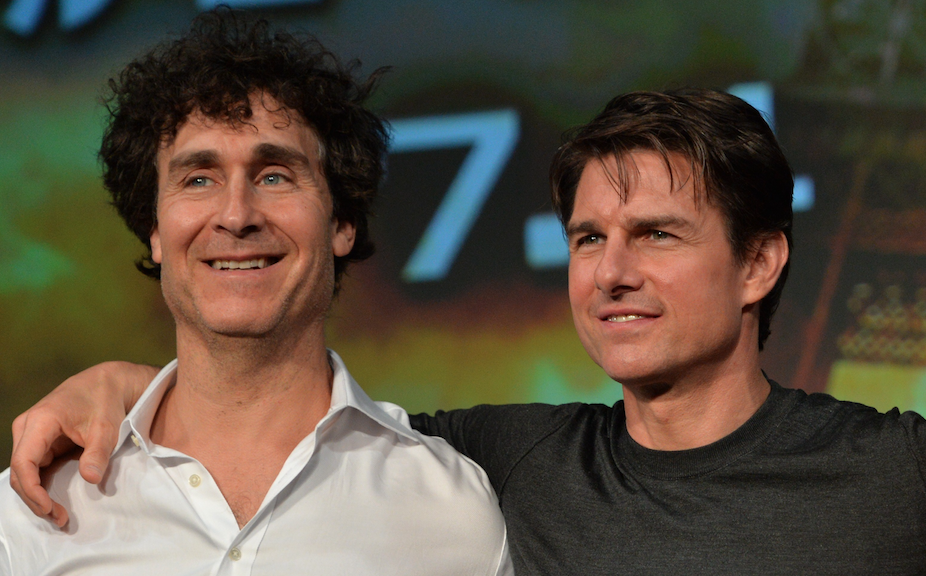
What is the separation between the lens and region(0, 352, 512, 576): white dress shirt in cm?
197

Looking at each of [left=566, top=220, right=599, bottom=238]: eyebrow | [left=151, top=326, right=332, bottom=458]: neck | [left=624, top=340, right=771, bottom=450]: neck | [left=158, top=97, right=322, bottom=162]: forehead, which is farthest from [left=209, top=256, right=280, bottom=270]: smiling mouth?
[left=624, top=340, right=771, bottom=450]: neck

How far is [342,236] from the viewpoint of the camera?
2.59 metres

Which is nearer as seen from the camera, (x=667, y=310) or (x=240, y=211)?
(x=667, y=310)

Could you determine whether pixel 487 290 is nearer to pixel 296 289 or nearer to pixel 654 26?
pixel 654 26

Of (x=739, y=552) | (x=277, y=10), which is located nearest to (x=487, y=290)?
(x=277, y=10)

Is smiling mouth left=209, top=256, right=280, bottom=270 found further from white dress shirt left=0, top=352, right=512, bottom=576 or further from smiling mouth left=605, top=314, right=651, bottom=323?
smiling mouth left=605, top=314, right=651, bottom=323

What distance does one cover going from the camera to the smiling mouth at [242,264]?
224 centimetres

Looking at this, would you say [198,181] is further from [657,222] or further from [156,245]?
[657,222]

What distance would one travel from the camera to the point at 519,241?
12.7 ft

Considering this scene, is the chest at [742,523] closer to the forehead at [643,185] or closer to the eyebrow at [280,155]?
the forehead at [643,185]

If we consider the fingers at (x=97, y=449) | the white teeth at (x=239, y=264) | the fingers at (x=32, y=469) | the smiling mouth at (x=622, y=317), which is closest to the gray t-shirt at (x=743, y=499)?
the smiling mouth at (x=622, y=317)

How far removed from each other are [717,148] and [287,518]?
134cm

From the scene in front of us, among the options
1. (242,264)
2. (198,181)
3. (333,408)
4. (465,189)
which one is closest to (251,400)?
(333,408)

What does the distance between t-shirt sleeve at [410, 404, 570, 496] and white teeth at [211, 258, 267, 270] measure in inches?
25.0
